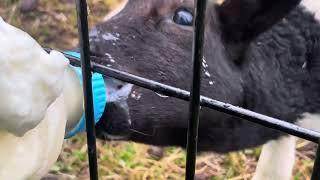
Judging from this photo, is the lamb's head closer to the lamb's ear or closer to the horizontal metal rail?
the lamb's ear

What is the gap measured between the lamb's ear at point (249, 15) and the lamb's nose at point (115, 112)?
32cm

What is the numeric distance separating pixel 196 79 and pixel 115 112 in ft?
1.99

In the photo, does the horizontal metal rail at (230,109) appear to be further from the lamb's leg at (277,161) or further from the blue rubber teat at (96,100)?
the lamb's leg at (277,161)

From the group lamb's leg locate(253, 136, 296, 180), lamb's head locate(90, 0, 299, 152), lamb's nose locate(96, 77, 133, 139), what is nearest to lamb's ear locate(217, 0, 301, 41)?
lamb's head locate(90, 0, 299, 152)

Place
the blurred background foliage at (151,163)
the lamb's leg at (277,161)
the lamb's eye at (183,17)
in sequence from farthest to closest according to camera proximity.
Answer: the blurred background foliage at (151,163) < the lamb's leg at (277,161) < the lamb's eye at (183,17)

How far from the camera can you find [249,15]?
52.6 inches

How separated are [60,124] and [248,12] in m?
0.80

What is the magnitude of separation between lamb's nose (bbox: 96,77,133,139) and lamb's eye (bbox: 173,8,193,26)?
9.3 inches

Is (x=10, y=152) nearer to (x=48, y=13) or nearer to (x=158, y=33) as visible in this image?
(x=158, y=33)

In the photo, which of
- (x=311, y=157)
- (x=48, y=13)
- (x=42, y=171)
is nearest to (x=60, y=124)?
(x=42, y=171)

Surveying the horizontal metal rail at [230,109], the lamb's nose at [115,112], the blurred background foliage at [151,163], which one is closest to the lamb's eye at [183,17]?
Answer: the lamb's nose at [115,112]

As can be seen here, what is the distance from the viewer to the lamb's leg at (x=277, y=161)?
182 cm

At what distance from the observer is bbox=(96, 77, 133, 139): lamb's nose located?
1126mm

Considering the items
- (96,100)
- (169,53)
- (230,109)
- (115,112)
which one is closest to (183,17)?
(169,53)
